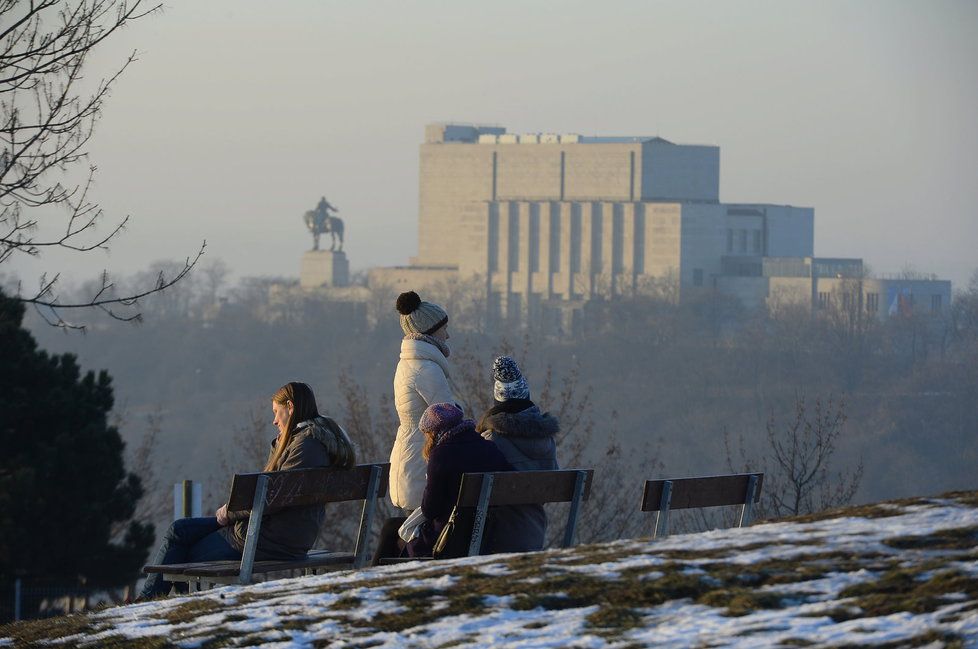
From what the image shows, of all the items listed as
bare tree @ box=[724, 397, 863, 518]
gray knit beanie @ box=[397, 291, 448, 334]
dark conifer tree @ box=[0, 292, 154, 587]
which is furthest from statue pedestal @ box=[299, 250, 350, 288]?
gray knit beanie @ box=[397, 291, 448, 334]

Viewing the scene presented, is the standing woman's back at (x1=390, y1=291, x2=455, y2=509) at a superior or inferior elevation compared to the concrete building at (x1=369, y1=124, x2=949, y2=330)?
inferior

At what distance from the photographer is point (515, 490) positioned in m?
7.97

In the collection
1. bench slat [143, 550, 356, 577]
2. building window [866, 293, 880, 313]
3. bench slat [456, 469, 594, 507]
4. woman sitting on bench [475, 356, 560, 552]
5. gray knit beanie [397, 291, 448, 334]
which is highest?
building window [866, 293, 880, 313]

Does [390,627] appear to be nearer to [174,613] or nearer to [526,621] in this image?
[526,621]

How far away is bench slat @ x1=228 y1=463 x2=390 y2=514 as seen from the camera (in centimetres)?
788

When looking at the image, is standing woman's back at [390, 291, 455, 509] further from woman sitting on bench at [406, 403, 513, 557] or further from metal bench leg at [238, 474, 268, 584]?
metal bench leg at [238, 474, 268, 584]

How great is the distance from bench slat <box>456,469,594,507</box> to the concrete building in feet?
462

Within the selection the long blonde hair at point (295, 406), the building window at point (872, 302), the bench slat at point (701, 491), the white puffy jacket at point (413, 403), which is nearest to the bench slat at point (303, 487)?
the white puffy jacket at point (413, 403)

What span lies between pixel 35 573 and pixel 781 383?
9506cm

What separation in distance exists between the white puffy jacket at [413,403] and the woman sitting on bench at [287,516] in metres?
0.37

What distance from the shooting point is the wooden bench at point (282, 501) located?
7.93 metres

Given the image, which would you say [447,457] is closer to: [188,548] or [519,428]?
[519,428]

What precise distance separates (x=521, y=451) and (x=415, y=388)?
648 mm

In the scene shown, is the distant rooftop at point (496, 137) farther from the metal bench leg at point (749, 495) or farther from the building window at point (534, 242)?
the metal bench leg at point (749, 495)
